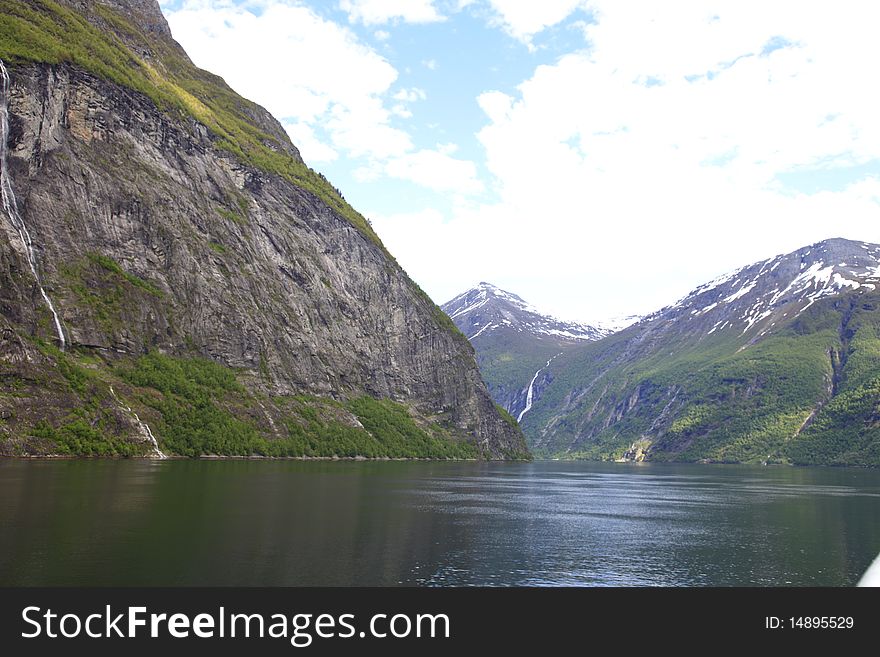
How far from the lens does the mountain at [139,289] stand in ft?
387

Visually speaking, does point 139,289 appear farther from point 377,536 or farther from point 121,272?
point 377,536

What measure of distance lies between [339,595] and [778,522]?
52.7m

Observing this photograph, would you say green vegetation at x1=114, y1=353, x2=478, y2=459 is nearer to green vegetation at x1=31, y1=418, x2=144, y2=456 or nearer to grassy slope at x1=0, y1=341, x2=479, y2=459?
grassy slope at x1=0, y1=341, x2=479, y2=459

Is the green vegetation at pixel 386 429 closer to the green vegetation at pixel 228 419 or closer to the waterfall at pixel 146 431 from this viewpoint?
the green vegetation at pixel 228 419

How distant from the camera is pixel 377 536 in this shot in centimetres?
4962

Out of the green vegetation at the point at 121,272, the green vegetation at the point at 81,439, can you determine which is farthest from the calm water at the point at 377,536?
the green vegetation at the point at 121,272

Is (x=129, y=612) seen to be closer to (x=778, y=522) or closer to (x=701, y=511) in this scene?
(x=778, y=522)

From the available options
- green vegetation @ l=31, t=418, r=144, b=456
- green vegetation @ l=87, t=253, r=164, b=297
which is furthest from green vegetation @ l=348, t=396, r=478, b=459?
green vegetation @ l=31, t=418, r=144, b=456

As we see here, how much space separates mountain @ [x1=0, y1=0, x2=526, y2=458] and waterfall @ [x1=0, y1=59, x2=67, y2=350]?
389 mm

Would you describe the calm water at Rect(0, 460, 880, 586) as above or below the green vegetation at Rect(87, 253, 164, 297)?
below

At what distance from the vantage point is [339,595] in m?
32.5

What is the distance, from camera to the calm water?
3653cm

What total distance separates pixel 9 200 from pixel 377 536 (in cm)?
11952

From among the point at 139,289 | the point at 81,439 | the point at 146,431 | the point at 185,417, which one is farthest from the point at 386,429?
the point at 81,439
